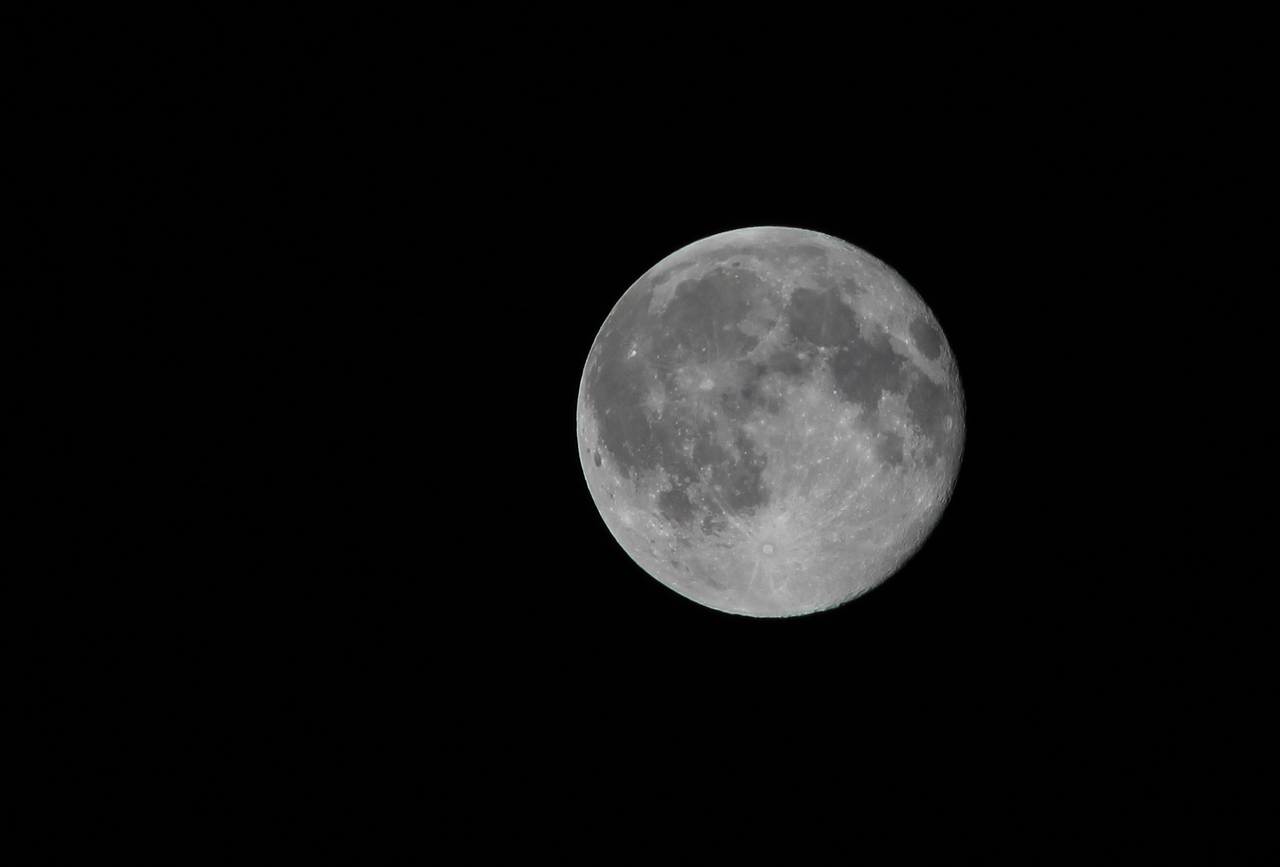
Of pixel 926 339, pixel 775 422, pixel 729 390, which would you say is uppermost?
pixel 926 339

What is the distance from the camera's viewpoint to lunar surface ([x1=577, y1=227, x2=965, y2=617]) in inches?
189

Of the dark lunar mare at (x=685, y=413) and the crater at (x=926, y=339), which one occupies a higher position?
the crater at (x=926, y=339)

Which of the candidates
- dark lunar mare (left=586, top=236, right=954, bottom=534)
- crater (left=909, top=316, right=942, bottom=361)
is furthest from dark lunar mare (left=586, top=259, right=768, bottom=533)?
crater (left=909, top=316, right=942, bottom=361)

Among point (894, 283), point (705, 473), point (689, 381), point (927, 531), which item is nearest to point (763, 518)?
point (705, 473)

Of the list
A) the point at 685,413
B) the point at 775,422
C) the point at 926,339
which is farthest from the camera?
the point at 926,339

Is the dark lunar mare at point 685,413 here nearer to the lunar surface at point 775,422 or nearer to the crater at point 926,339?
the lunar surface at point 775,422

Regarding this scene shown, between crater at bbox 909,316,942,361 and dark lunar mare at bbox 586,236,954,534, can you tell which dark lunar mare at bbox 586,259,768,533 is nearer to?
dark lunar mare at bbox 586,236,954,534

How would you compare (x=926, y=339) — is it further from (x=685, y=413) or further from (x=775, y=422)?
(x=685, y=413)

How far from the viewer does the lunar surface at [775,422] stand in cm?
480

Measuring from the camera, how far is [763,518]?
4.89m

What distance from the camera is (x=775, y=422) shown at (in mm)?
4746

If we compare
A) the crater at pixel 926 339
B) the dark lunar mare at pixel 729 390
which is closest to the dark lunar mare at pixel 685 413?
the dark lunar mare at pixel 729 390

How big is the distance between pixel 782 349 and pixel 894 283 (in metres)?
1.19

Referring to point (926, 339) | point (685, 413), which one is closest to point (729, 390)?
point (685, 413)
